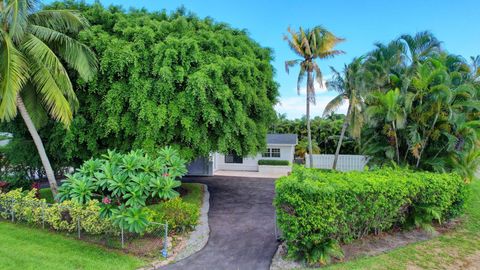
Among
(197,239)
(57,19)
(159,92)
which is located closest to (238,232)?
(197,239)

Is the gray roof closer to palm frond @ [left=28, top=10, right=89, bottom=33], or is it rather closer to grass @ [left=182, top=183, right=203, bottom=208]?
grass @ [left=182, top=183, right=203, bottom=208]

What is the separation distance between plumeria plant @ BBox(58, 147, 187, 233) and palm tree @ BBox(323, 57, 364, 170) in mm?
12367

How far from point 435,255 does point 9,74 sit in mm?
12932

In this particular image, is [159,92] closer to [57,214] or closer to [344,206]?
[57,214]

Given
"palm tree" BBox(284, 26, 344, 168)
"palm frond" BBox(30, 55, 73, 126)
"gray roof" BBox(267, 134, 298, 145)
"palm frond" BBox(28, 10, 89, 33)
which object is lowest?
"gray roof" BBox(267, 134, 298, 145)

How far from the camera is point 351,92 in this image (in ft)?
59.2

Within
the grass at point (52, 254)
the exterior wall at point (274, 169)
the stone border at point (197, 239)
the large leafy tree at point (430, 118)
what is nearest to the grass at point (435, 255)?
the stone border at point (197, 239)

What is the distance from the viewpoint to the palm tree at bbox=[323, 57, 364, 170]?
17422 mm

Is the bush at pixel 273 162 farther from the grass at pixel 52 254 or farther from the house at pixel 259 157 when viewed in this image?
the grass at pixel 52 254

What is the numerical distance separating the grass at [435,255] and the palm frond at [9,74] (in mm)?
10028

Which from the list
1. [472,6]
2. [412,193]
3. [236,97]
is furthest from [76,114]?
[472,6]

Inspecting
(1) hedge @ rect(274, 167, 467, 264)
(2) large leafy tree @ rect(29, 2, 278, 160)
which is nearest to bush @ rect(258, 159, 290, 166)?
(2) large leafy tree @ rect(29, 2, 278, 160)

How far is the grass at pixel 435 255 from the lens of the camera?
7105mm

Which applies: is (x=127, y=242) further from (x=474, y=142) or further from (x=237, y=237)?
(x=474, y=142)
